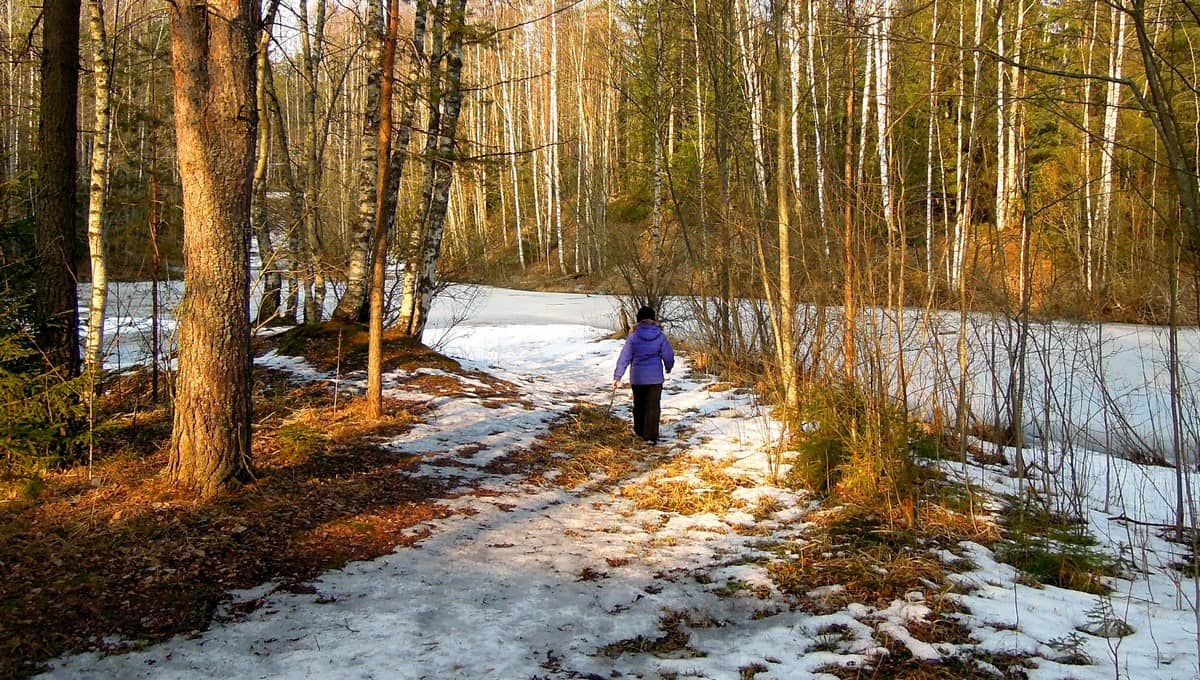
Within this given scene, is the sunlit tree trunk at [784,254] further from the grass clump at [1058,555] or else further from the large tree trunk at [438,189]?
the large tree trunk at [438,189]

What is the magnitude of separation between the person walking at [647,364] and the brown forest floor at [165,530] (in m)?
2.87

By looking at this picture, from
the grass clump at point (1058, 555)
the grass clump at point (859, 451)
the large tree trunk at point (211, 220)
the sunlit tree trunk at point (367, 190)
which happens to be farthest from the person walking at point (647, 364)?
the large tree trunk at point (211, 220)

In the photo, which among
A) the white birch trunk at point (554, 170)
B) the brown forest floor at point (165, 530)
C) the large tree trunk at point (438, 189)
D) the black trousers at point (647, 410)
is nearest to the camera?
the brown forest floor at point (165, 530)

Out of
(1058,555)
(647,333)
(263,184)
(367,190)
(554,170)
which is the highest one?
(554,170)

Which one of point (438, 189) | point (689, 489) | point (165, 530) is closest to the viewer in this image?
point (165, 530)

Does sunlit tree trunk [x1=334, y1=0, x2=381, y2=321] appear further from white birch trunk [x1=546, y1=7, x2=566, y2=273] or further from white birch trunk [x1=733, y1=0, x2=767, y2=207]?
white birch trunk [x1=546, y1=7, x2=566, y2=273]

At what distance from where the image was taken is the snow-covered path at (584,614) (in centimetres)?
367

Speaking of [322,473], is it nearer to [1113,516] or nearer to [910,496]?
[910,496]

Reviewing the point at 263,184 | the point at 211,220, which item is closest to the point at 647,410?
the point at 211,220

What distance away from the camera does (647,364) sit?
339 inches

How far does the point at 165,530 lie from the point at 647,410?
5.28 metres

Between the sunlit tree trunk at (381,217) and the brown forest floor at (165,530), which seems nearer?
the brown forest floor at (165,530)

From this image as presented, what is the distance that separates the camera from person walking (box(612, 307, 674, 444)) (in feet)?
28.3

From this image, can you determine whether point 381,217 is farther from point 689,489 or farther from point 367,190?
point 689,489
